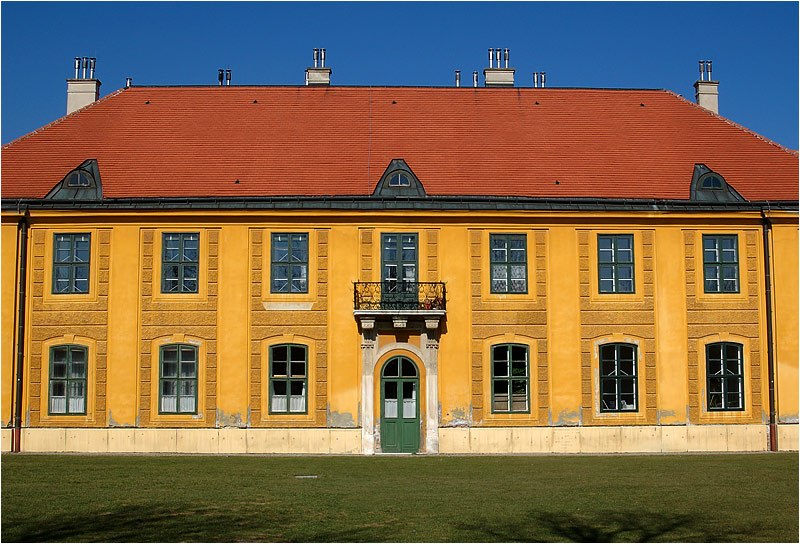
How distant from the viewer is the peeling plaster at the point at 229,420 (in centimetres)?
3108

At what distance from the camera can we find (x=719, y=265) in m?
32.4

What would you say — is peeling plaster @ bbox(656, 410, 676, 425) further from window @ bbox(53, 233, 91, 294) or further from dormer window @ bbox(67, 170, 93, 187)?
dormer window @ bbox(67, 170, 93, 187)

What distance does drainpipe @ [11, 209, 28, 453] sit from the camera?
30984mm

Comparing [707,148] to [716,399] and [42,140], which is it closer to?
[716,399]

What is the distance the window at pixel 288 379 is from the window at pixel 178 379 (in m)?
2.24

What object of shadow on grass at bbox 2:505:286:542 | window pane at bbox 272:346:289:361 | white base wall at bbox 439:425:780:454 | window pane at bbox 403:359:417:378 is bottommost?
shadow on grass at bbox 2:505:286:542

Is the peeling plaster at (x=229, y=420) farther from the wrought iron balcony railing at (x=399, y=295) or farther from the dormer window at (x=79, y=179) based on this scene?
the dormer window at (x=79, y=179)

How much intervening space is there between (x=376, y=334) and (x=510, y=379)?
406 cm

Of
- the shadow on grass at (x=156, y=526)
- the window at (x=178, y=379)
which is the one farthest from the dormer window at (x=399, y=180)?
the shadow on grass at (x=156, y=526)

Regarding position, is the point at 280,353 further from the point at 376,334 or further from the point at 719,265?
the point at 719,265

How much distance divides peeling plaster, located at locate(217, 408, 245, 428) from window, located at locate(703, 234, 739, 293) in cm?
1418

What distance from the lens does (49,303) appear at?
104ft

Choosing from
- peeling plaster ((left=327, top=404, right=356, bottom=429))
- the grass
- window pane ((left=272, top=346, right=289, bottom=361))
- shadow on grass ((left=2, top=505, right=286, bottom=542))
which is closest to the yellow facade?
peeling plaster ((left=327, top=404, right=356, bottom=429))

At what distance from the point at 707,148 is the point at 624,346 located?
7.55m
